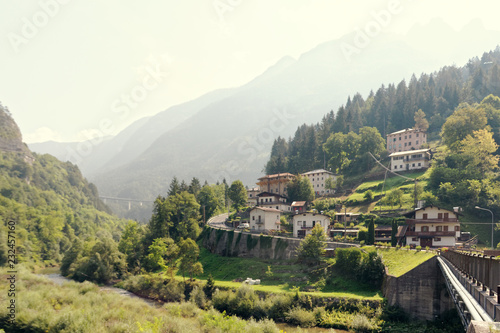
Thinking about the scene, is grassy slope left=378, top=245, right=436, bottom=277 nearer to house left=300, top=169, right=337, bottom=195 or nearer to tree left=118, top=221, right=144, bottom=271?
house left=300, top=169, right=337, bottom=195

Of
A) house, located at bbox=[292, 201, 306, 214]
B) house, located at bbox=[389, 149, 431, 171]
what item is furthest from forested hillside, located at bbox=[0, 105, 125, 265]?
house, located at bbox=[389, 149, 431, 171]

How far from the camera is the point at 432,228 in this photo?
54.7 metres

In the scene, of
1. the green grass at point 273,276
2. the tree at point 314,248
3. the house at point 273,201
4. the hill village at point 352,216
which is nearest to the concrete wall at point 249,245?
the green grass at point 273,276

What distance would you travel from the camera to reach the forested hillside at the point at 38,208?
93.2 metres

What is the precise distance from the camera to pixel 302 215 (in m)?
68.1

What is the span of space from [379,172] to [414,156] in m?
10.1

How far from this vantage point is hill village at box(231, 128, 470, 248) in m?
54.6

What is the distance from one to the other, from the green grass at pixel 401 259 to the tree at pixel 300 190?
40220 millimetres

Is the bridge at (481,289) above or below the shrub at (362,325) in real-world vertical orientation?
above

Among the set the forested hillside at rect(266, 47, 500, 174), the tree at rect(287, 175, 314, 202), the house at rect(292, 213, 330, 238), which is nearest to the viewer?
the house at rect(292, 213, 330, 238)

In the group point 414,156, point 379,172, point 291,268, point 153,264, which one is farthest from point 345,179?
point 153,264

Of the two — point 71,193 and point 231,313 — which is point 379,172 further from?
point 71,193

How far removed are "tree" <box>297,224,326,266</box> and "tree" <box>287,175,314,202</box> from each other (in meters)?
36.1

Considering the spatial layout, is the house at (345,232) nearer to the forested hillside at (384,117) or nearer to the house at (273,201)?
the house at (273,201)
